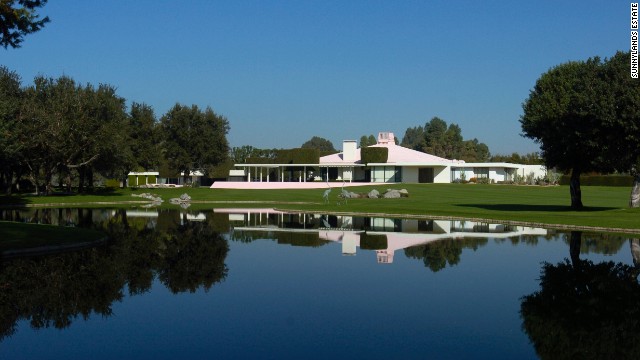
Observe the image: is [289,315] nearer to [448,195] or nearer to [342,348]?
[342,348]

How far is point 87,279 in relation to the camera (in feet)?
51.2

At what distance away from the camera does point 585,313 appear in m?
12.3

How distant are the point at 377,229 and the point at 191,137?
5961 centimetres

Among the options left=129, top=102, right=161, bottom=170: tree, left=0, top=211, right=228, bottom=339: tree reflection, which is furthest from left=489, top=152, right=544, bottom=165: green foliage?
left=0, top=211, right=228, bottom=339: tree reflection

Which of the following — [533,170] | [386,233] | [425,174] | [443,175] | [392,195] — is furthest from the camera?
[533,170]

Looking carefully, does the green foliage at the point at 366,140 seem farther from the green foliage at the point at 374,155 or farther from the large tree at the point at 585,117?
the large tree at the point at 585,117

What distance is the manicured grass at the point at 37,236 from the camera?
2022 cm

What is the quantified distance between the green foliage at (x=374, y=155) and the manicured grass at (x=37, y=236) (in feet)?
194

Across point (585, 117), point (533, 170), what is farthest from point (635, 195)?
point (533, 170)

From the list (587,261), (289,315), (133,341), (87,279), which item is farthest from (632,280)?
(87,279)

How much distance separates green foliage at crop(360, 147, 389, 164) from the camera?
81.2 metres

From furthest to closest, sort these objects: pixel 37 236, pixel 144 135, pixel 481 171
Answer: pixel 481 171 < pixel 144 135 < pixel 37 236

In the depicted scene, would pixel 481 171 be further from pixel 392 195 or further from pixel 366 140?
pixel 366 140

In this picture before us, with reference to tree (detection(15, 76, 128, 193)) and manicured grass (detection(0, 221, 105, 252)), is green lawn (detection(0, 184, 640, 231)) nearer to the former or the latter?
tree (detection(15, 76, 128, 193))
